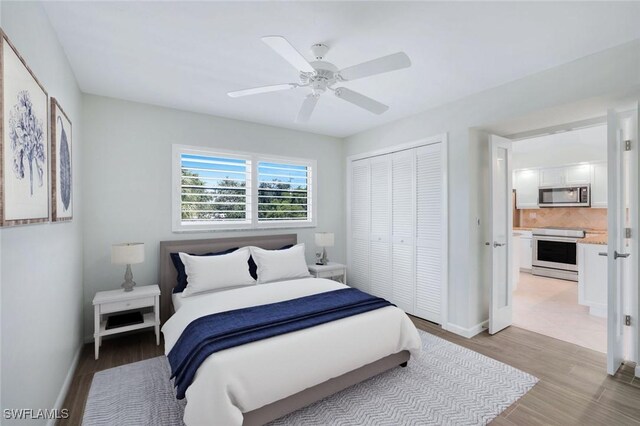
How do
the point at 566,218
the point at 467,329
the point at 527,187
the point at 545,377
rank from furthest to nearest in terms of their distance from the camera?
the point at 527,187 < the point at 566,218 < the point at 467,329 < the point at 545,377

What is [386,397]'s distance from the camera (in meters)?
2.26

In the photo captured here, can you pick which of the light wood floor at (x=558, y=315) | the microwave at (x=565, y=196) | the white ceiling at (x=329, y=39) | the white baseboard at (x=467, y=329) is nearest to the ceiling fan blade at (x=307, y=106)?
the white ceiling at (x=329, y=39)

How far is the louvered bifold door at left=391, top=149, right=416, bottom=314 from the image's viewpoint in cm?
396

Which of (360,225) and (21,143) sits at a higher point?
(21,143)

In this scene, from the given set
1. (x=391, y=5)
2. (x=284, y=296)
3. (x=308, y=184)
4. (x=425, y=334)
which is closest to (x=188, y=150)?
(x=308, y=184)

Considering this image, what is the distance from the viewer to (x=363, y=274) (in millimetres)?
4777

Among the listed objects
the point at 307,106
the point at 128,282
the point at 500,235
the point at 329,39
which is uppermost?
the point at 329,39

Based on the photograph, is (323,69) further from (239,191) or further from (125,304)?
(125,304)

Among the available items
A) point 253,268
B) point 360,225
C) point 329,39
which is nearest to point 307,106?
point 329,39

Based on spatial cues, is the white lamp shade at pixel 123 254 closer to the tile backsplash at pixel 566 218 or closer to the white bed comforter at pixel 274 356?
the white bed comforter at pixel 274 356

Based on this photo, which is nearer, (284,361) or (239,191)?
(284,361)

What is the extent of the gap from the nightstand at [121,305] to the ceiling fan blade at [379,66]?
279cm

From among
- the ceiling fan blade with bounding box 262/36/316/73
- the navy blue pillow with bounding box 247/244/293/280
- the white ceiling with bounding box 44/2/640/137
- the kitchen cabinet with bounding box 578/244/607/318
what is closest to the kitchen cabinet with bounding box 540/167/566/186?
the kitchen cabinet with bounding box 578/244/607/318

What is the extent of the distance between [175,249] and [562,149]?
7349mm
